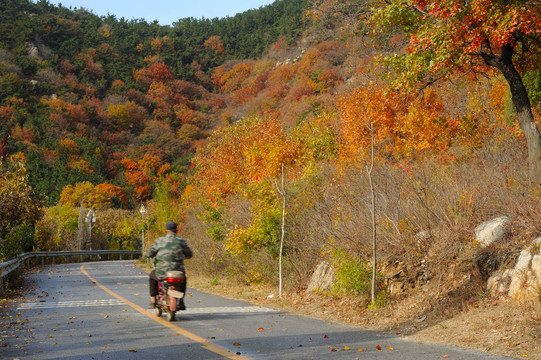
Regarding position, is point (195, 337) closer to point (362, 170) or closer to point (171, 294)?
point (171, 294)

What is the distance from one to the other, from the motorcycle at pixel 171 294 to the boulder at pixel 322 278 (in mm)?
4602

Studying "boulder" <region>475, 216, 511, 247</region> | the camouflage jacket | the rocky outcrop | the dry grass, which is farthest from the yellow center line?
"boulder" <region>475, 216, 511, 247</region>

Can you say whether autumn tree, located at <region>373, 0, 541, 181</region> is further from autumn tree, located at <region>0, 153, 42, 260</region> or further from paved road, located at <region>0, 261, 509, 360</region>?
autumn tree, located at <region>0, 153, 42, 260</region>

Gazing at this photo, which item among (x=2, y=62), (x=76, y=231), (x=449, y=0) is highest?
(x=2, y=62)

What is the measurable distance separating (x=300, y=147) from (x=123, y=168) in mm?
55831

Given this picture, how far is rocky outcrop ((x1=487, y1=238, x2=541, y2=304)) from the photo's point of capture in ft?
31.8

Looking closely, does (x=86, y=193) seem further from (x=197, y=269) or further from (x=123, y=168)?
(x=197, y=269)

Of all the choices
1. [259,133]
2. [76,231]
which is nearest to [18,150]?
[76,231]

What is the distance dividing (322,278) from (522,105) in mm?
7079

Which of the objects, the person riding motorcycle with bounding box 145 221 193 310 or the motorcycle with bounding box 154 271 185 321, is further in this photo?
the person riding motorcycle with bounding box 145 221 193 310

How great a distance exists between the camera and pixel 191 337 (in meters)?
9.55

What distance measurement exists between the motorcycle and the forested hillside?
3675mm

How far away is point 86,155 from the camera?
83.7 m

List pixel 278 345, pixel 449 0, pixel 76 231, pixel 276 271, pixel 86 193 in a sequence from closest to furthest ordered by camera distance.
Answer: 1. pixel 278 345
2. pixel 449 0
3. pixel 276 271
4. pixel 76 231
5. pixel 86 193
